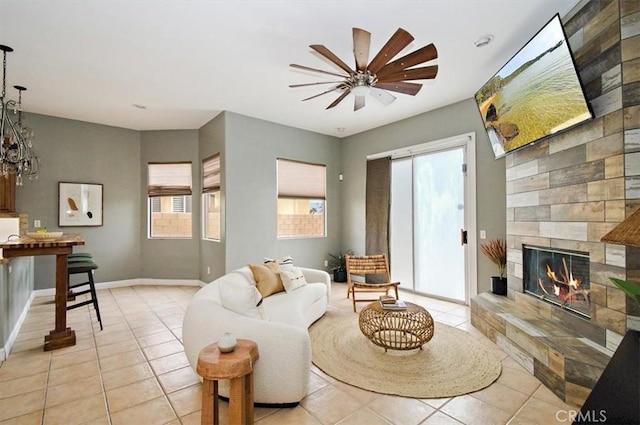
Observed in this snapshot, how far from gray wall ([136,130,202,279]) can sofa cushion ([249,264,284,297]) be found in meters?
2.85

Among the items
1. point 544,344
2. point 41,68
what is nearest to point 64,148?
point 41,68

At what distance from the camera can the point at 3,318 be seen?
2863mm

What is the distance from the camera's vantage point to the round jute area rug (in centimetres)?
238

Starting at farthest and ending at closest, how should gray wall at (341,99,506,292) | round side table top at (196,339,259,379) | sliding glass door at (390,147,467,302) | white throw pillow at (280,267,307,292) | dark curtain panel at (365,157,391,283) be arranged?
dark curtain panel at (365,157,391,283)
sliding glass door at (390,147,467,302)
gray wall at (341,99,506,292)
white throw pillow at (280,267,307,292)
round side table top at (196,339,259,379)

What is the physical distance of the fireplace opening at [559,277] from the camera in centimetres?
259

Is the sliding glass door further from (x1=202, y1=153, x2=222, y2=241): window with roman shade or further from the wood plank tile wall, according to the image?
(x1=202, y1=153, x2=222, y2=241): window with roman shade

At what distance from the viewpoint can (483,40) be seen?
296 cm

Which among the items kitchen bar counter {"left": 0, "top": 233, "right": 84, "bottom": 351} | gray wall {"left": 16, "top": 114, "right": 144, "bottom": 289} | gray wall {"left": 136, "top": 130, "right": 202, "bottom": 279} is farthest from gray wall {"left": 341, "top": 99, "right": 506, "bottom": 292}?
kitchen bar counter {"left": 0, "top": 233, "right": 84, "bottom": 351}

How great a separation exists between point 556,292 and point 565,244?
0.51m

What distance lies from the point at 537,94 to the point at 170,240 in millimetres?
5941

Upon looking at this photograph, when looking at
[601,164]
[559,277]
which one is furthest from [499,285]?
[601,164]

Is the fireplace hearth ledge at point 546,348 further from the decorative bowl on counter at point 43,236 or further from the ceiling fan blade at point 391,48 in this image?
the decorative bowl on counter at point 43,236

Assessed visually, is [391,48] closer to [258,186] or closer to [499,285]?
[499,285]

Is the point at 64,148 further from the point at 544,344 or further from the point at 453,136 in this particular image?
the point at 544,344
